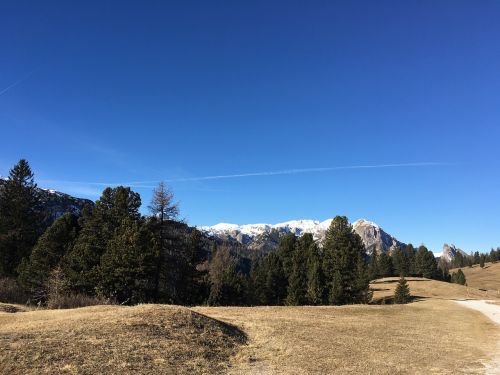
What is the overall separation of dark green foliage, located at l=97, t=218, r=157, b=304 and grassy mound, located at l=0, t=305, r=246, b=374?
1679 cm

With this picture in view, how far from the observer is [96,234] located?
4434cm

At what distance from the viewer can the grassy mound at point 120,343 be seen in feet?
38.8

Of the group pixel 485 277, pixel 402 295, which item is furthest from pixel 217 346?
pixel 485 277

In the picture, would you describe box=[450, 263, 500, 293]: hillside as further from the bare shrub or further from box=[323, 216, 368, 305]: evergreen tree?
the bare shrub

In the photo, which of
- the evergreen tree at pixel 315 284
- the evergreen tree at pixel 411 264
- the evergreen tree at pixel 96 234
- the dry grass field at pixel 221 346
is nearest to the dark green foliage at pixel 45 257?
the evergreen tree at pixel 96 234

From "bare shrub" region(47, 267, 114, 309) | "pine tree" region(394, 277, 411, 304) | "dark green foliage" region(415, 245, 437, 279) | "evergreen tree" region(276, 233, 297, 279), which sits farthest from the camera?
"dark green foliage" region(415, 245, 437, 279)

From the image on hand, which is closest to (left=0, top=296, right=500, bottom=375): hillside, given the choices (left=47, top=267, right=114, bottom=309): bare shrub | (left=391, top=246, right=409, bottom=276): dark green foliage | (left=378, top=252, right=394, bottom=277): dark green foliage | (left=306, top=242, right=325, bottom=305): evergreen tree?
(left=47, top=267, right=114, bottom=309): bare shrub

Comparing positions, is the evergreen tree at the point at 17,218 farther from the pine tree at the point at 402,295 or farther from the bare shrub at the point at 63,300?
the pine tree at the point at 402,295

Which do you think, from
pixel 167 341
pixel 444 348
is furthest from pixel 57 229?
pixel 444 348

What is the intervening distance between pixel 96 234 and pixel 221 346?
3150cm

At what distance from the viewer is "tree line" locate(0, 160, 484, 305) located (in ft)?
129

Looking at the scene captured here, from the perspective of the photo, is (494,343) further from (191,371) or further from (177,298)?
(177,298)

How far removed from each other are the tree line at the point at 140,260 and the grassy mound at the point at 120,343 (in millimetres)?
15643

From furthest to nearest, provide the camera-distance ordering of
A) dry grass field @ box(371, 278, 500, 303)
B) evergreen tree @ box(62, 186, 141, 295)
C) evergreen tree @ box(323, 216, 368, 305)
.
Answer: dry grass field @ box(371, 278, 500, 303) < evergreen tree @ box(323, 216, 368, 305) < evergreen tree @ box(62, 186, 141, 295)
